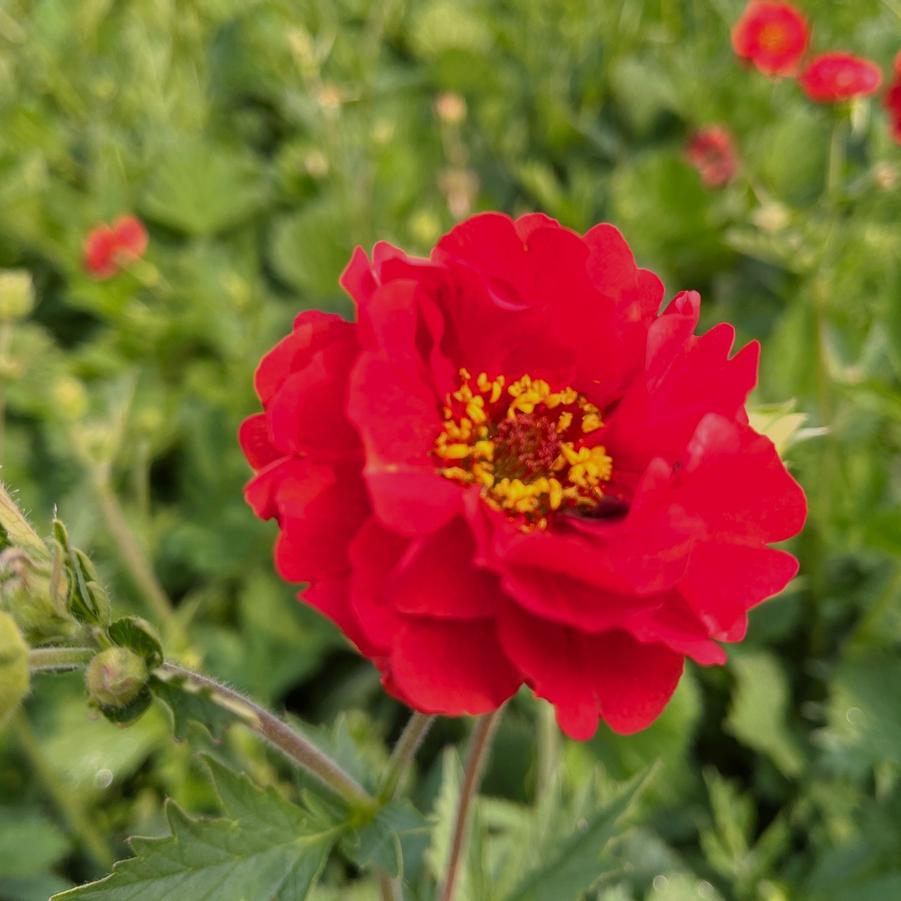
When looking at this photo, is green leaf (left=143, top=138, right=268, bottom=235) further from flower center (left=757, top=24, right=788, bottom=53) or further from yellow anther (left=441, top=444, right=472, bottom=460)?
yellow anther (left=441, top=444, right=472, bottom=460)

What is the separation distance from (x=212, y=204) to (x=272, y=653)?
1.53 m

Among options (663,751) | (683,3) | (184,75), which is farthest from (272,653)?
(683,3)

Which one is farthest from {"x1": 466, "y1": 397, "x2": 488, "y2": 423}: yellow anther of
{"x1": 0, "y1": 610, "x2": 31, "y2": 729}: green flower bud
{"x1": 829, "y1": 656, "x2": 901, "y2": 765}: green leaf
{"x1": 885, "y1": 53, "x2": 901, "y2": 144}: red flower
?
{"x1": 885, "y1": 53, "x2": 901, "y2": 144}: red flower

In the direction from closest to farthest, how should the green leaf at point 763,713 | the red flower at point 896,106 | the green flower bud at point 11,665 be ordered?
the green flower bud at point 11,665
the green leaf at point 763,713
the red flower at point 896,106

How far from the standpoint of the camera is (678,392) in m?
0.90

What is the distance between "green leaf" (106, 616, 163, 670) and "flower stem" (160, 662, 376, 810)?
4 centimetres

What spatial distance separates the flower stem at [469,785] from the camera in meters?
1.01

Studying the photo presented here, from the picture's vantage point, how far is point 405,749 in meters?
1.00

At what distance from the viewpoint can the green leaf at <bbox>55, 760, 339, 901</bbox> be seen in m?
0.87

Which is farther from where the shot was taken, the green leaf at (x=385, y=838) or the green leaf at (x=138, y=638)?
the green leaf at (x=385, y=838)

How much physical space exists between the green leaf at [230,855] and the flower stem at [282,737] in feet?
0.16

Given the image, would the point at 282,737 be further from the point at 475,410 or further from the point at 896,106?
the point at 896,106

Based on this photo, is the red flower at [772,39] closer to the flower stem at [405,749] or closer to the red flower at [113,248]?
the red flower at [113,248]

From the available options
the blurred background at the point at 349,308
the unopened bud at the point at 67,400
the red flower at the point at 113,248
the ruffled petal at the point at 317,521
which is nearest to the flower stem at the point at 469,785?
the ruffled petal at the point at 317,521
